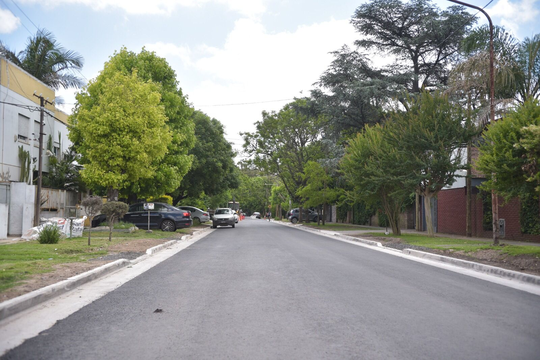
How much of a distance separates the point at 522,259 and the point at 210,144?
2528 cm

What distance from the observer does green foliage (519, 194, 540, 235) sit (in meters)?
18.2

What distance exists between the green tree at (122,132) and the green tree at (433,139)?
11.6 metres

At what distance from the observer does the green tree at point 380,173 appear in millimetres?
20969

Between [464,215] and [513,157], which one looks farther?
[464,215]

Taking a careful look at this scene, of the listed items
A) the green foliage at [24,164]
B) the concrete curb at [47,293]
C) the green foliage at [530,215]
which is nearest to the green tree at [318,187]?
the green foliage at [530,215]

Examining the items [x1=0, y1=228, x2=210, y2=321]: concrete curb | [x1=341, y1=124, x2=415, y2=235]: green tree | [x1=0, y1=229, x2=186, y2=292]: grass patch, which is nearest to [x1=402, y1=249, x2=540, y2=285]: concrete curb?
[x1=341, y1=124, x2=415, y2=235]: green tree

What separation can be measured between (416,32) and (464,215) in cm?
1281

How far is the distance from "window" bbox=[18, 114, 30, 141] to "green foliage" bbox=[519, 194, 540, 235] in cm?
2437

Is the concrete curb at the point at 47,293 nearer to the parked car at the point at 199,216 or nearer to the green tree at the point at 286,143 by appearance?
the parked car at the point at 199,216

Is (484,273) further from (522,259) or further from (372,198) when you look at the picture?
(372,198)

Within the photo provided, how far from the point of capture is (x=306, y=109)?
35.6 meters

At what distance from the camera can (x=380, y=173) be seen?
21.3 m

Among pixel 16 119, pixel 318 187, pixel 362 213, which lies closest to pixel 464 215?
pixel 318 187

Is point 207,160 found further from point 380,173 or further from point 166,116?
point 380,173
